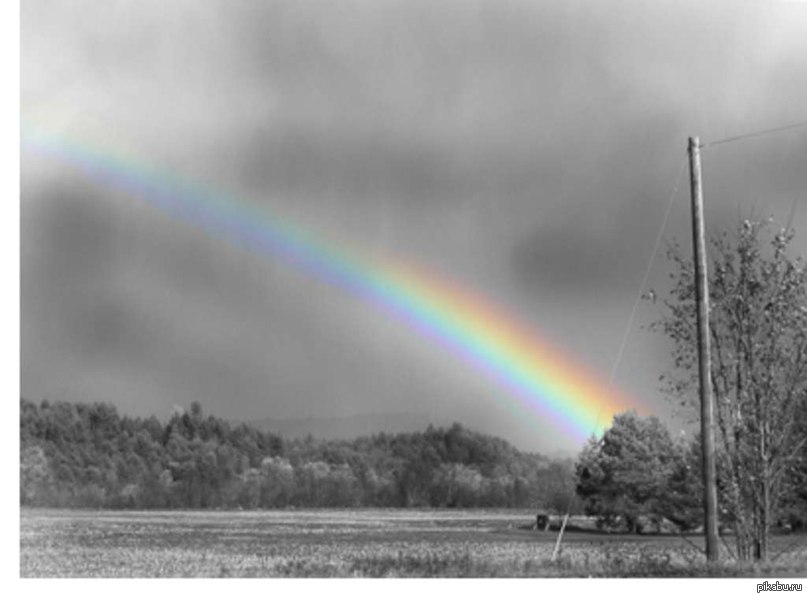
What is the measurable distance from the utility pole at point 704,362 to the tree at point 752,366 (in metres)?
0.57

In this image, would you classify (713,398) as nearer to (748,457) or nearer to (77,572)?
(748,457)

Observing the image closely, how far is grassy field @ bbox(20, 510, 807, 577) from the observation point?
13.1 m

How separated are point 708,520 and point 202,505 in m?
17.7

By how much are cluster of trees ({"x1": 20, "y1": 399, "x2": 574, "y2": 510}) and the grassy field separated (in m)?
0.48

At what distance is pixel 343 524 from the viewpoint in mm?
20891

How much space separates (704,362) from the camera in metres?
14.1

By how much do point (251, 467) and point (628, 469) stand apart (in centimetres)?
1167

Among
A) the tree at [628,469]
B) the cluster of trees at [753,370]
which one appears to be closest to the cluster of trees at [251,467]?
the tree at [628,469]

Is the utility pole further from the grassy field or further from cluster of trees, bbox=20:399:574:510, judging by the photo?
cluster of trees, bbox=20:399:574:510

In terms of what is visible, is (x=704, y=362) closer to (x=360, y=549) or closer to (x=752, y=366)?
(x=752, y=366)

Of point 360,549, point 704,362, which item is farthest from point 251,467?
point 704,362

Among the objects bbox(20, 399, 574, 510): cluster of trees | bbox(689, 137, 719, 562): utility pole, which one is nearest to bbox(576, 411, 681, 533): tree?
bbox(20, 399, 574, 510): cluster of trees
